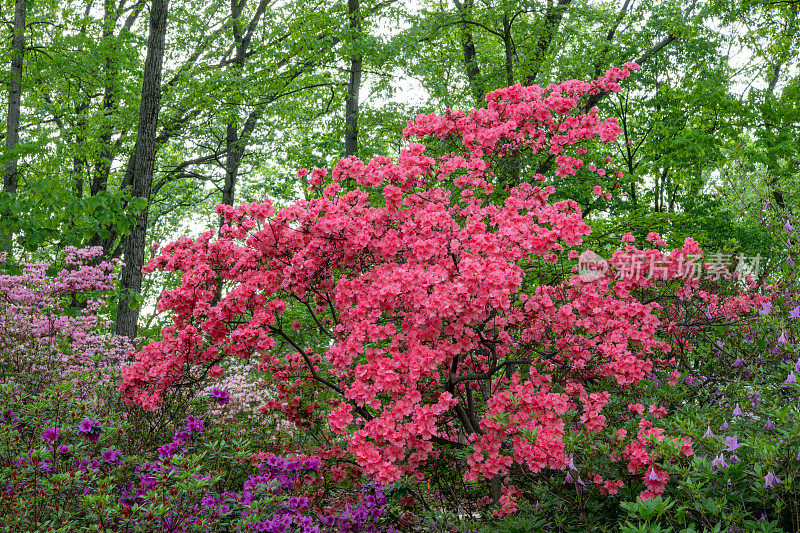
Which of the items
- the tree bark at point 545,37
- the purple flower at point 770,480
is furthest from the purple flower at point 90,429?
the tree bark at point 545,37

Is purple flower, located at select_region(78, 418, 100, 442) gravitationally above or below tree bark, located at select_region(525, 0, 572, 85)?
below

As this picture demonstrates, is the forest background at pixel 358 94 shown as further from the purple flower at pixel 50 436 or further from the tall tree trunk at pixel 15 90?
the purple flower at pixel 50 436

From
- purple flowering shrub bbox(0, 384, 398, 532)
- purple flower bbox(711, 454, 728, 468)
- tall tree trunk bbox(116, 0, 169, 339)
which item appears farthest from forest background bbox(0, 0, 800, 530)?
purple flower bbox(711, 454, 728, 468)

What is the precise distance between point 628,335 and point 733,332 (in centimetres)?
161

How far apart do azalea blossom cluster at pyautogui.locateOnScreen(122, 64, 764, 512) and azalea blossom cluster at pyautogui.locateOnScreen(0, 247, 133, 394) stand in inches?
87.7

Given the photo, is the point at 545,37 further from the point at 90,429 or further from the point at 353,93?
the point at 90,429

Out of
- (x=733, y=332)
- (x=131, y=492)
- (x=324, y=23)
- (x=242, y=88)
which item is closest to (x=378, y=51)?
(x=324, y=23)

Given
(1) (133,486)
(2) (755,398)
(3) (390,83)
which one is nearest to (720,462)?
(2) (755,398)

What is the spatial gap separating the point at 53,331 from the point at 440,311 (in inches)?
219

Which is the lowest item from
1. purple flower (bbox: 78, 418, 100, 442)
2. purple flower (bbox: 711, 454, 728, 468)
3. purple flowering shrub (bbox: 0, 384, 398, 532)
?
purple flowering shrub (bbox: 0, 384, 398, 532)

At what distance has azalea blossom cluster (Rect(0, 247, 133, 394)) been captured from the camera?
6.22 m

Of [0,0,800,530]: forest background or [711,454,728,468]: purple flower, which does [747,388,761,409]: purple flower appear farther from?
[0,0,800,530]: forest background

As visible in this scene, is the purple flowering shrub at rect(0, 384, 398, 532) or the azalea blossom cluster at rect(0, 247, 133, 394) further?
the azalea blossom cluster at rect(0, 247, 133, 394)

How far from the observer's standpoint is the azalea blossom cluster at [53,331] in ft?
20.4
